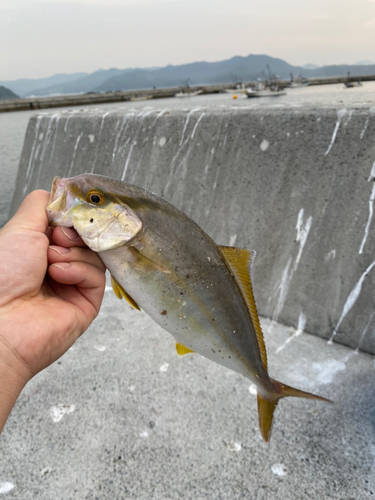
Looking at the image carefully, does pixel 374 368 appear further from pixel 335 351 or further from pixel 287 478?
pixel 287 478

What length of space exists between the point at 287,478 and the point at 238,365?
0.95 metres

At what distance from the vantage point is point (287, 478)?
7.04ft

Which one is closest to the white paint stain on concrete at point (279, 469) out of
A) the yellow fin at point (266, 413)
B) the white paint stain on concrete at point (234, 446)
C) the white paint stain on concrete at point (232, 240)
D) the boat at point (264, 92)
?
the white paint stain on concrete at point (234, 446)

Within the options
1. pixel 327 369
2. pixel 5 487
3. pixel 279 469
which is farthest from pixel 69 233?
pixel 327 369

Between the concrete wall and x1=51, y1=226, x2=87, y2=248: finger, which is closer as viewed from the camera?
x1=51, y1=226, x2=87, y2=248: finger

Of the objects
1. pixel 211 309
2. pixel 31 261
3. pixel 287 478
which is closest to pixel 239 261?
pixel 211 309

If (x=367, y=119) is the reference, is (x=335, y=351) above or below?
below

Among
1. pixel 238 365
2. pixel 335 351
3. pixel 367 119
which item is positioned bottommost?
pixel 335 351

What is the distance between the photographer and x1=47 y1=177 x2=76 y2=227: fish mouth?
4.86 feet

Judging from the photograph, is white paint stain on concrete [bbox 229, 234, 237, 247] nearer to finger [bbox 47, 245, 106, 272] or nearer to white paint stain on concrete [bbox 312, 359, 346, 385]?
white paint stain on concrete [bbox 312, 359, 346, 385]

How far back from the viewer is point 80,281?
1.71 metres

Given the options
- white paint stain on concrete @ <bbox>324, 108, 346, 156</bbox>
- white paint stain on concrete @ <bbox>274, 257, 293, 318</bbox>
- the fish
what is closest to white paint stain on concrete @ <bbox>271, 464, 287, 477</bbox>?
the fish

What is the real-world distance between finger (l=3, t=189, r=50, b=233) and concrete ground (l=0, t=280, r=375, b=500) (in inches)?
61.0

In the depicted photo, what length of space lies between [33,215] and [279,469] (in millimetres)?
2028
